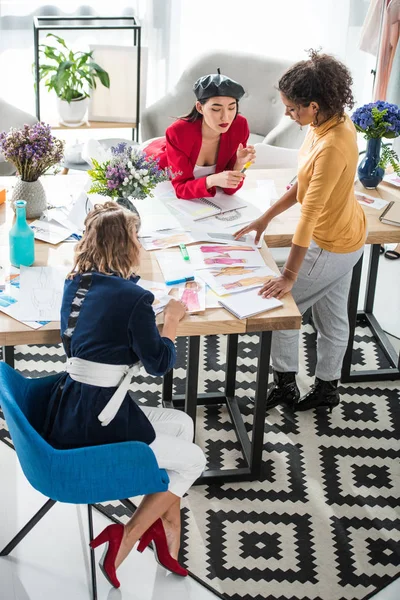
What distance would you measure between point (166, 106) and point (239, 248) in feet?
6.17

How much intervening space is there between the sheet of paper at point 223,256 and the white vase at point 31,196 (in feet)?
1.96

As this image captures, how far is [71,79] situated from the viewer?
4.68 m

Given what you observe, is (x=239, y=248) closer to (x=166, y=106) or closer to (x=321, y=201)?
(x=321, y=201)

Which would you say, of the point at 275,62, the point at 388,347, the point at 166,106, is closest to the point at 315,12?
the point at 275,62

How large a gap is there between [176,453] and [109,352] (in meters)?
0.37

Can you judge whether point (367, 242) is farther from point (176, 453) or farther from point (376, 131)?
point (176, 453)

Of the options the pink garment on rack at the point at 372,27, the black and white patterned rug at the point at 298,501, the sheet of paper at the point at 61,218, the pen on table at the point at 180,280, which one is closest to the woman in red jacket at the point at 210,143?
the sheet of paper at the point at 61,218

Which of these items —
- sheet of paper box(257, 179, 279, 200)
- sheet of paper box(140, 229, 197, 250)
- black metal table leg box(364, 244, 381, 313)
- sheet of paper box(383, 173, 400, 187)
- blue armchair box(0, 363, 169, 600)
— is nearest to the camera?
blue armchair box(0, 363, 169, 600)

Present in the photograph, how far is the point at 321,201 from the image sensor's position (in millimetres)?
2496

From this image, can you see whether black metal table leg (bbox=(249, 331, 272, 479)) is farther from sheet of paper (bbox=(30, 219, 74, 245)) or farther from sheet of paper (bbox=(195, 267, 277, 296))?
sheet of paper (bbox=(30, 219, 74, 245))

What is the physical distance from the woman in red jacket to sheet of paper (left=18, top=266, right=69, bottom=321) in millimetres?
724

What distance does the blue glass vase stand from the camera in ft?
10.7

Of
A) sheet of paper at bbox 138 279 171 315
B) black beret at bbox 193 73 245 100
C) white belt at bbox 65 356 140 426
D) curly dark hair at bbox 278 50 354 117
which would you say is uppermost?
curly dark hair at bbox 278 50 354 117

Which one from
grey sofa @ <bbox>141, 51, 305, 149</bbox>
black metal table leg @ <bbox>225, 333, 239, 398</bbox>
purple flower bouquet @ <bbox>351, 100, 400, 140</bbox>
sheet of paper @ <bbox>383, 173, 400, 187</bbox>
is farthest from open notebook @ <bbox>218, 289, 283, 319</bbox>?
grey sofa @ <bbox>141, 51, 305, 149</bbox>
